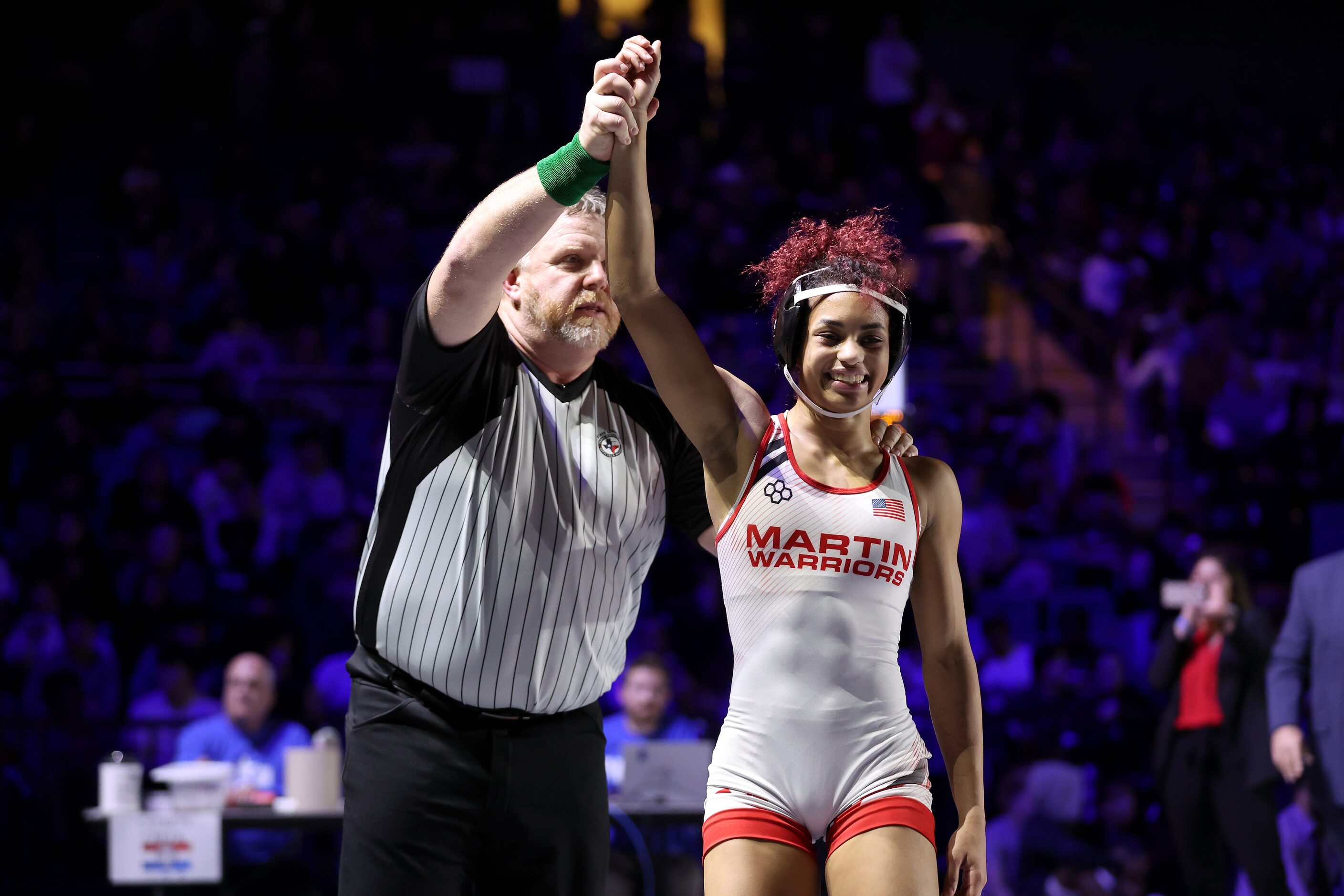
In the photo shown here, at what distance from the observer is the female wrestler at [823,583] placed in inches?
104

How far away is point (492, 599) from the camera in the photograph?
2852 mm

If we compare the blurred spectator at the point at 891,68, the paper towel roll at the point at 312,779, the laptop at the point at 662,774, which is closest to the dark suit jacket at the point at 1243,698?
the laptop at the point at 662,774

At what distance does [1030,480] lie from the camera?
10.1 m

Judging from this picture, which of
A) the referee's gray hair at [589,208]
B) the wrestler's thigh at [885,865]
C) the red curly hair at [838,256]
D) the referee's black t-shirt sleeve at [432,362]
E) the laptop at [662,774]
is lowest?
the laptop at [662,774]

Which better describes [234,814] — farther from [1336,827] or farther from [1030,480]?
[1030,480]

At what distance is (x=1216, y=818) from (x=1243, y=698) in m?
0.57

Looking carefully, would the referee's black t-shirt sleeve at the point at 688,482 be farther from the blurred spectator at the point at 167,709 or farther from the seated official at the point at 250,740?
the blurred spectator at the point at 167,709

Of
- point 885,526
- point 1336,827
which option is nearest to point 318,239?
point 1336,827

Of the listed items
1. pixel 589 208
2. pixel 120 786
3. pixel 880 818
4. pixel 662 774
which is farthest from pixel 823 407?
pixel 120 786

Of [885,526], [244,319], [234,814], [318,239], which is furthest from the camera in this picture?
[318,239]

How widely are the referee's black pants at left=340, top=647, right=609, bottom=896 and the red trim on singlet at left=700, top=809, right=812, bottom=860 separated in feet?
→ 1.24

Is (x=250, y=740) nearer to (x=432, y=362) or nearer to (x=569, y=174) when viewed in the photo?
(x=432, y=362)

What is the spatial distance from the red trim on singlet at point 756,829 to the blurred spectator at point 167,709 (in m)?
4.75

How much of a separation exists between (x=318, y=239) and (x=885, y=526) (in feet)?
29.2
